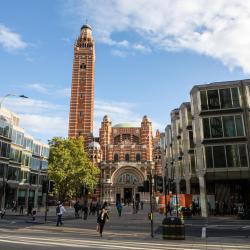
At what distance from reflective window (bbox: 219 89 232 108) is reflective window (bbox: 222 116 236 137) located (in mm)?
1326

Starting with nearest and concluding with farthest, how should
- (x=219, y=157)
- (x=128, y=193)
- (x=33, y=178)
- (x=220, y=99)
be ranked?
(x=219, y=157)
(x=220, y=99)
(x=33, y=178)
(x=128, y=193)

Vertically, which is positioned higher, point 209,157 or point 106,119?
point 106,119

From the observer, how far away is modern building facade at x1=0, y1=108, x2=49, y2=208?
47.1 meters

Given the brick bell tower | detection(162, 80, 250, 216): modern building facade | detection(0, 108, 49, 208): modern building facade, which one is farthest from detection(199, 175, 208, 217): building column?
the brick bell tower

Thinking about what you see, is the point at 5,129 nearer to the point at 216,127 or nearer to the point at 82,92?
the point at 216,127

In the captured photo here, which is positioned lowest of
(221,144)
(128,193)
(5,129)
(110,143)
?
(128,193)

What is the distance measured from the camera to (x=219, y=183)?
111 feet

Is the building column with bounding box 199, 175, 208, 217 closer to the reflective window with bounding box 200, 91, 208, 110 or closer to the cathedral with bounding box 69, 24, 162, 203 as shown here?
the reflective window with bounding box 200, 91, 208, 110

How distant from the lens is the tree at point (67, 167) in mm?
56562

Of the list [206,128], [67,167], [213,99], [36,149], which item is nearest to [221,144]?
[206,128]

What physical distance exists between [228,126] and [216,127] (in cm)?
121

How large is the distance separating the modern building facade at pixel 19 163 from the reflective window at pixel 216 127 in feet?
92.7

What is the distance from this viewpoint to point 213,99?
3297 centimetres

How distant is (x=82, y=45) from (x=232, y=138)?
87194 millimetres
